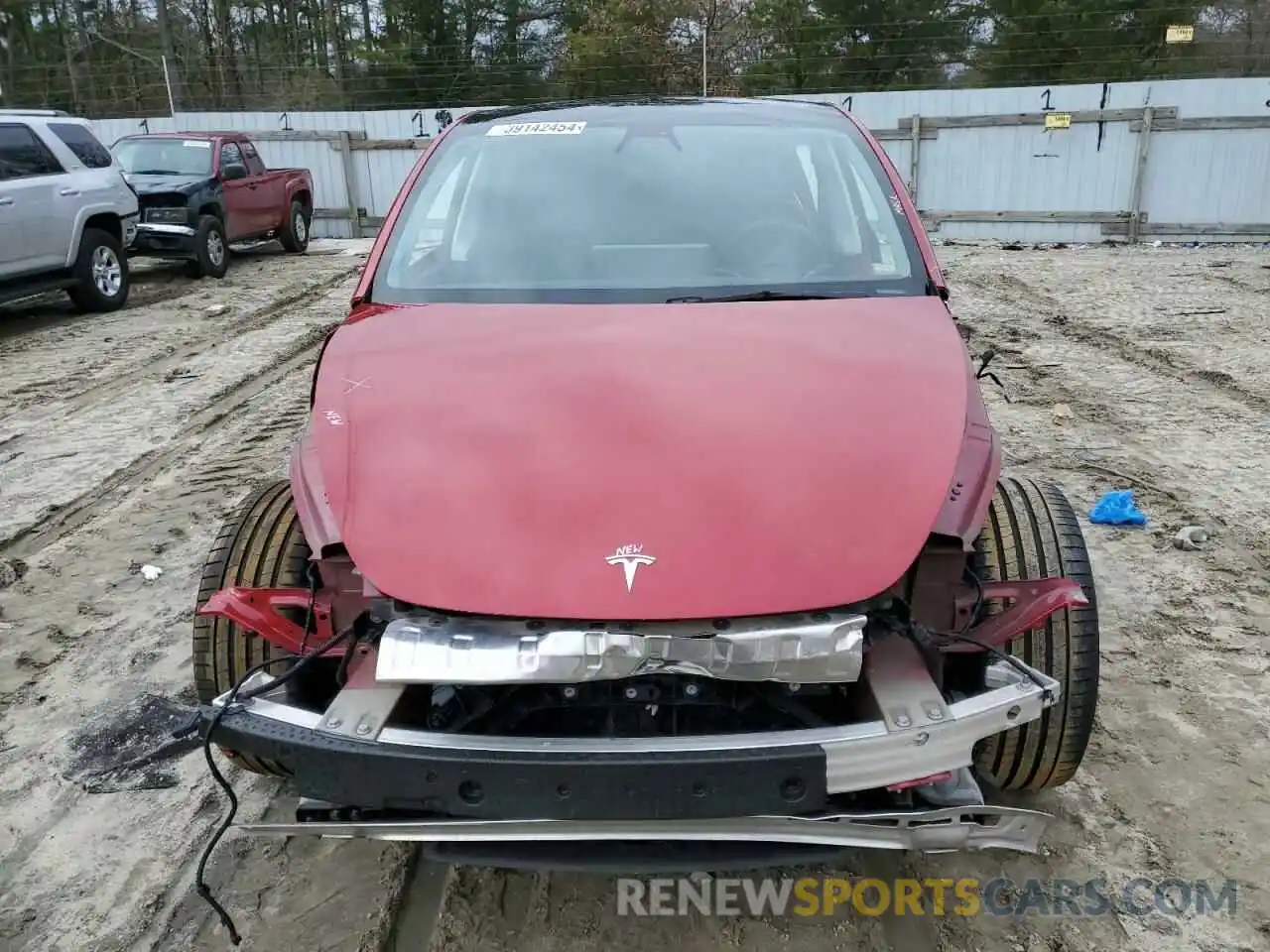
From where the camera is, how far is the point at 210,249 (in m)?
12.0

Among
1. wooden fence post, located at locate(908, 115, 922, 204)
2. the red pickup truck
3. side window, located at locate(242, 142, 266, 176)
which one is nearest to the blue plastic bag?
the red pickup truck

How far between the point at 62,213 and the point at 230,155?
14.8 feet

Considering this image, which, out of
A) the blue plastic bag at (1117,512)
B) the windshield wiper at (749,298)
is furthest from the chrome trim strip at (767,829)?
the blue plastic bag at (1117,512)

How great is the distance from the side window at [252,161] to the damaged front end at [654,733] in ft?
43.2

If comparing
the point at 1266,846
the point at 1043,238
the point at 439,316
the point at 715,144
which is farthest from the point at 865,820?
the point at 1043,238

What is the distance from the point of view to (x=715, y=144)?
130 inches

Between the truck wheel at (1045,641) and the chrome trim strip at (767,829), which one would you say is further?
the truck wheel at (1045,641)

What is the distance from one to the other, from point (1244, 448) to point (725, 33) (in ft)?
57.4

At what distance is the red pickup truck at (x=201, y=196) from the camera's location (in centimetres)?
Answer: 1164

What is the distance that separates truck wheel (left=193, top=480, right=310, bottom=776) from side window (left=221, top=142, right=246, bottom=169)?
11593 millimetres

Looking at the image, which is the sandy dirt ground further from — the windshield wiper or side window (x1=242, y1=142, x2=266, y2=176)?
side window (x1=242, y1=142, x2=266, y2=176)

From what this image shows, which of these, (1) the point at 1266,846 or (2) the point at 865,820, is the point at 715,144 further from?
(1) the point at 1266,846

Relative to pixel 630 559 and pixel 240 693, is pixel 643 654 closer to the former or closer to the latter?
pixel 630 559

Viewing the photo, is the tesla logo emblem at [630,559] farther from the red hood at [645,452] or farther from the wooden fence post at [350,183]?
the wooden fence post at [350,183]
